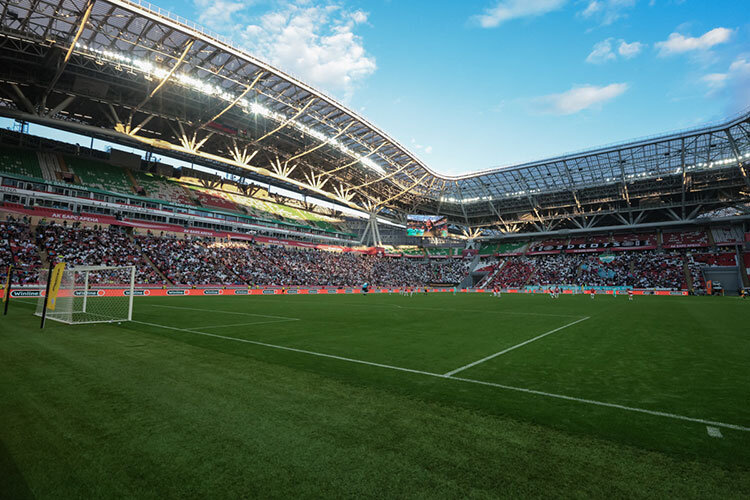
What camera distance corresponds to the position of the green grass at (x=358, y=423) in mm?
2936

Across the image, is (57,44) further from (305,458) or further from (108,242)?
(305,458)

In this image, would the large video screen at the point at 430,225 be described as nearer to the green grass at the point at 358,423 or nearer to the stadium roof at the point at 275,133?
the stadium roof at the point at 275,133

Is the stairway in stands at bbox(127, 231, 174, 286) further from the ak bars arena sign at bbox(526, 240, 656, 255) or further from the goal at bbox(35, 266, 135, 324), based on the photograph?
the ak bars arena sign at bbox(526, 240, 656, 255)

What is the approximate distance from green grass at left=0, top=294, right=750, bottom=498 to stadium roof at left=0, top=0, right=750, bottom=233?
1200 inches

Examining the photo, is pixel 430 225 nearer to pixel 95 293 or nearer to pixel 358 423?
pixel 95 293

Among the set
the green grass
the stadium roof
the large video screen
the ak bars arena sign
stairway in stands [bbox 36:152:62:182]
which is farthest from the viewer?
the large video screen

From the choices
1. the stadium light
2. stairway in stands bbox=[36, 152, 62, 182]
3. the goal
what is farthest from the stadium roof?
the goal

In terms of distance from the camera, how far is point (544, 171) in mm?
55719

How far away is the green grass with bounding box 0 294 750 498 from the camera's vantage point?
294 centimetres

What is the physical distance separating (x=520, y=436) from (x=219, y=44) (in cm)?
3580

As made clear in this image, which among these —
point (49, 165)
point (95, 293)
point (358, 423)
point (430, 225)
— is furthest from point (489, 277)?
point (358, 423)

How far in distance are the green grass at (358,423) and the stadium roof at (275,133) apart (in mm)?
30478

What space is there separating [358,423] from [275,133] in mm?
43793

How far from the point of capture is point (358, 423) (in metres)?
4.19
